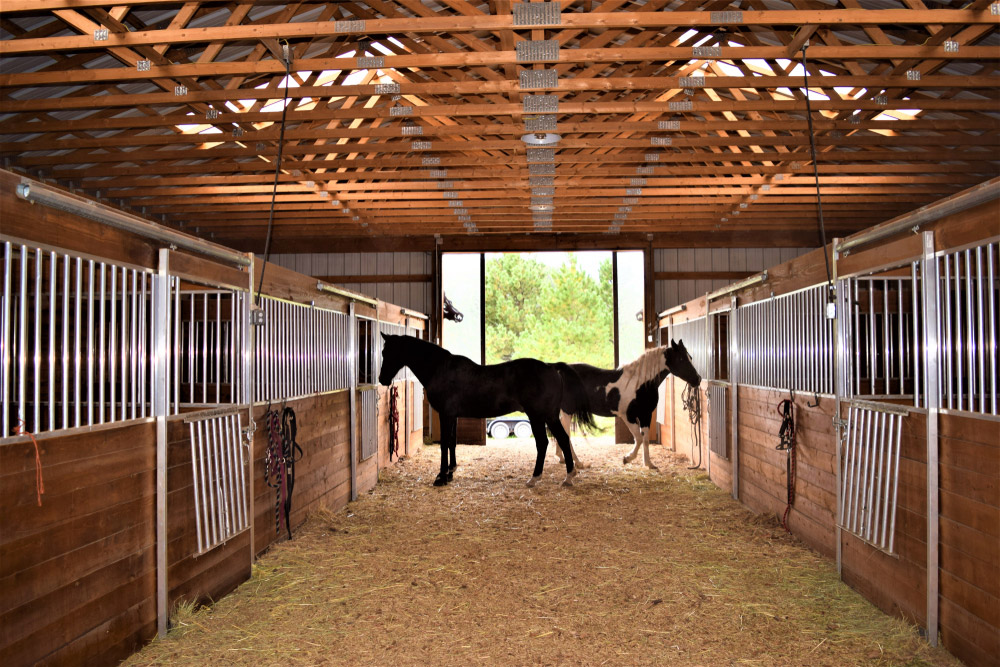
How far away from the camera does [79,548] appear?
7.54 ft

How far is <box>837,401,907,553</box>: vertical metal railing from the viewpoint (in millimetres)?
2969

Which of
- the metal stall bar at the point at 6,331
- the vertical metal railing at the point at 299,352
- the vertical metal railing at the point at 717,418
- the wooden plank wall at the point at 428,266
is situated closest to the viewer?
the metal stall bar at the point at 6,331

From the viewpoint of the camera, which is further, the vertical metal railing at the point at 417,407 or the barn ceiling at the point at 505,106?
the vertical metal railing at the point at 417,407

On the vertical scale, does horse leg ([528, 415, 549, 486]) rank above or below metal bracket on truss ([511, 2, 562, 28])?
below

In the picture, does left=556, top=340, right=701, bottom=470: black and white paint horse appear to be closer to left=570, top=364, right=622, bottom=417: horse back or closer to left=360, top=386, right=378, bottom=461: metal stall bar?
left=570, top=364, right=622, bottom=417: horse back

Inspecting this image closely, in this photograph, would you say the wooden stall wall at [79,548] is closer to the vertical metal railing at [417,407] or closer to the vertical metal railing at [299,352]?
the vertical metal railing at [299,352]

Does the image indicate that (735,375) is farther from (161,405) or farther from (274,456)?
(161,405)

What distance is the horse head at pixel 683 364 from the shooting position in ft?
22.9

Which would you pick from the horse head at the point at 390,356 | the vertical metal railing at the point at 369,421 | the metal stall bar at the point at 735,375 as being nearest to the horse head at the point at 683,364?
the metal stall bar at the point at 735,375

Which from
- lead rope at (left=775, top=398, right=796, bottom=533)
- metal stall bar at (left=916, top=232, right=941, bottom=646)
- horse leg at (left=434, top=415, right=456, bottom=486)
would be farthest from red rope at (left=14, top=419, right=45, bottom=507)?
horse leg at (left=434, top=415, right=456, bottom=486)

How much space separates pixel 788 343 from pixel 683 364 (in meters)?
2.56

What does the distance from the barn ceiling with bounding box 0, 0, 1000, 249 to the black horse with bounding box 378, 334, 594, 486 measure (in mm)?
→ 1883

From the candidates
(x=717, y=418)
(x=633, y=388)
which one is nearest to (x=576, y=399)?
(x=633, y=388)

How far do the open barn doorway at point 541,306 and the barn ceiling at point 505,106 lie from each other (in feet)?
31.3
